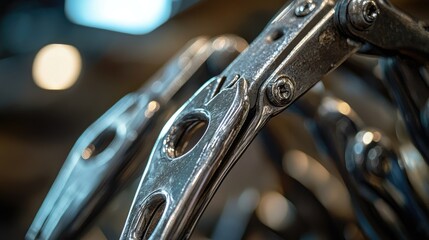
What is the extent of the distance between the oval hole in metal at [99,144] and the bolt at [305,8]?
184mm

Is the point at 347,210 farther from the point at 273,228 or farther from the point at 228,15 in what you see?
the point at 228,15

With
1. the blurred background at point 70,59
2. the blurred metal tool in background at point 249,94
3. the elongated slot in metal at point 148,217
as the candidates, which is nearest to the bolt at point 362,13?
the blurred metal tool in background at point 249,94

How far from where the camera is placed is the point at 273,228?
1.85 ft

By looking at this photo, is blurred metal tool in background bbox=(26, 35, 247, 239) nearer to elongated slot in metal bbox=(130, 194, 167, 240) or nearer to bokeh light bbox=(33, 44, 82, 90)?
elongated slot in metal bbox=(130, 194, 167, 240)

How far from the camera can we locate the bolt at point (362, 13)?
0.30m

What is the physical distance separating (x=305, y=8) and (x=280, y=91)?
0.05 meters

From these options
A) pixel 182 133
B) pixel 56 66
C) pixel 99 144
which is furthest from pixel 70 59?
pixel 182 133

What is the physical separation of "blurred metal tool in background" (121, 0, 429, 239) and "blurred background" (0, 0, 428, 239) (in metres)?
0.43

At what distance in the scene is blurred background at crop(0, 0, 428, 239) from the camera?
0.79 metres

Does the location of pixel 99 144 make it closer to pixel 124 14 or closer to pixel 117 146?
pixel 117 146

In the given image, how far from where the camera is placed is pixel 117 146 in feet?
1.43

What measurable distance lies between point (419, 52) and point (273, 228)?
265mm

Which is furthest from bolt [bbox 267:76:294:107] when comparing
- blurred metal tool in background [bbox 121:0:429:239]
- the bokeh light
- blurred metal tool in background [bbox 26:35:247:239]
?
the bokeh light

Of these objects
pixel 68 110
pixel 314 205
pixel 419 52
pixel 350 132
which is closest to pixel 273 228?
pixel 314 205
